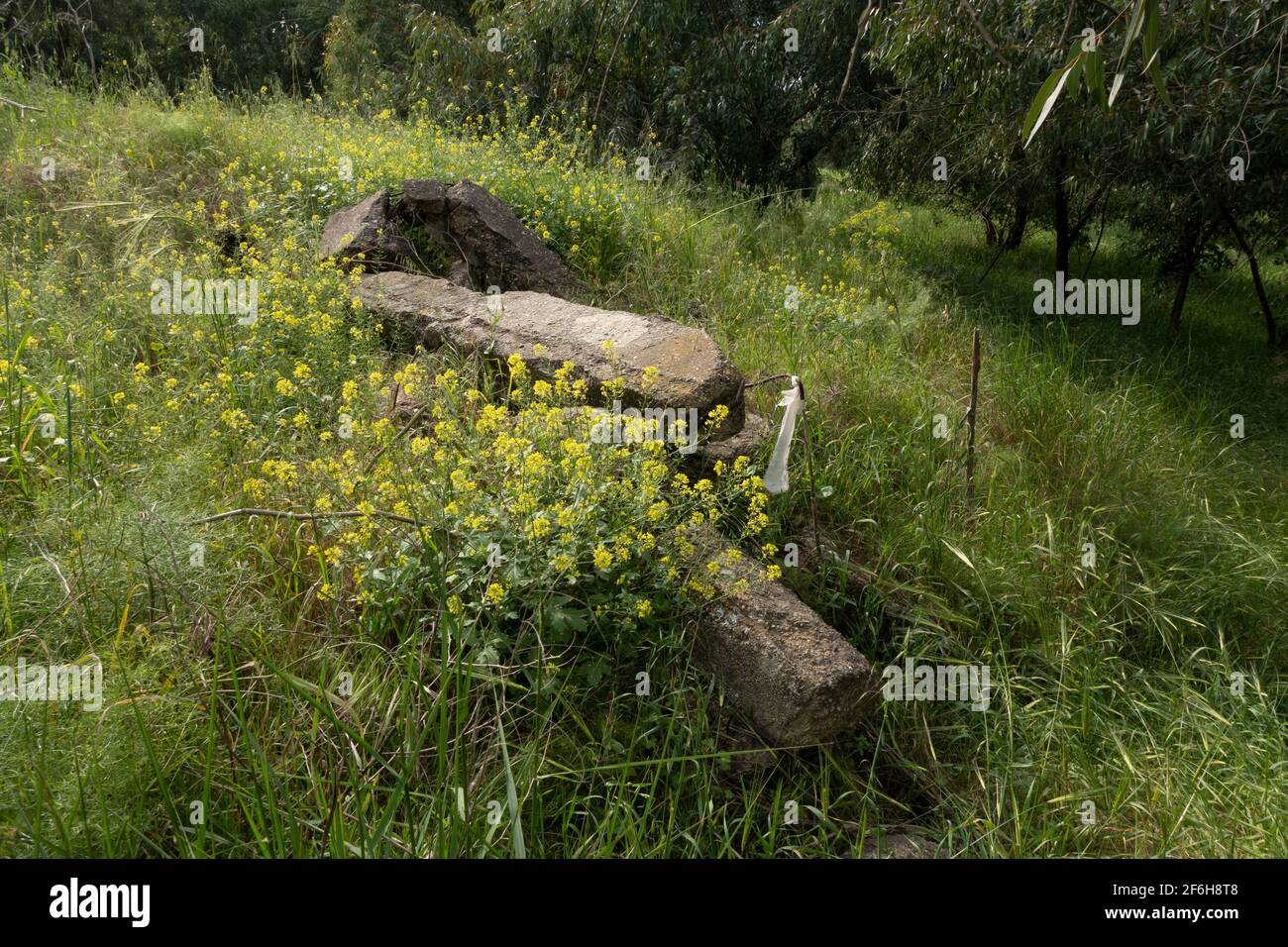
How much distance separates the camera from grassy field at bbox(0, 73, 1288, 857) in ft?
7.49

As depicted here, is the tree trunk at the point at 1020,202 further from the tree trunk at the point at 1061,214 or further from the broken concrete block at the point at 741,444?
the broken concrete block at the point at 741,444

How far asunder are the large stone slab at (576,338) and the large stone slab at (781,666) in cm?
83

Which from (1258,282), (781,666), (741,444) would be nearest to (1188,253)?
(1258,282)

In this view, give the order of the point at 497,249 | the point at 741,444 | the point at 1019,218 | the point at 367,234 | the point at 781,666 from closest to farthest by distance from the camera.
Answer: the point at 781,666, the point at 741,444, the point at 367,234, the point at 497,249, the point at 1019,218

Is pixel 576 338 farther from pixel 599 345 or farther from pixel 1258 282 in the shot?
pixel 1258 282

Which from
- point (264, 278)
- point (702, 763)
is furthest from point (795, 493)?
point (264, 278)

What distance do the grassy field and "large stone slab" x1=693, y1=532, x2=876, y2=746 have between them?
0.09 metres

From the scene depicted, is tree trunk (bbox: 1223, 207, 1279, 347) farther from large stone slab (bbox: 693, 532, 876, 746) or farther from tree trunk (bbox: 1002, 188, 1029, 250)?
large stone slab (bbox: 693, 532, 876, 746)

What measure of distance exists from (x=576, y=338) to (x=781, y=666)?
6.19 ft

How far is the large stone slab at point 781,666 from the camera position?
274 cm

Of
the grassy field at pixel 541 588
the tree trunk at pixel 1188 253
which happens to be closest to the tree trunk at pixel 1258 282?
the tree trunk at pixel 1188 253

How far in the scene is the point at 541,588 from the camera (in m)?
2.63

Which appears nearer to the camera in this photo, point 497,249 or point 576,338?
point 576,338

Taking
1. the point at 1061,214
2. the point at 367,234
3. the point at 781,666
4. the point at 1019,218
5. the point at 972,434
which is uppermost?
the point at 367,234
